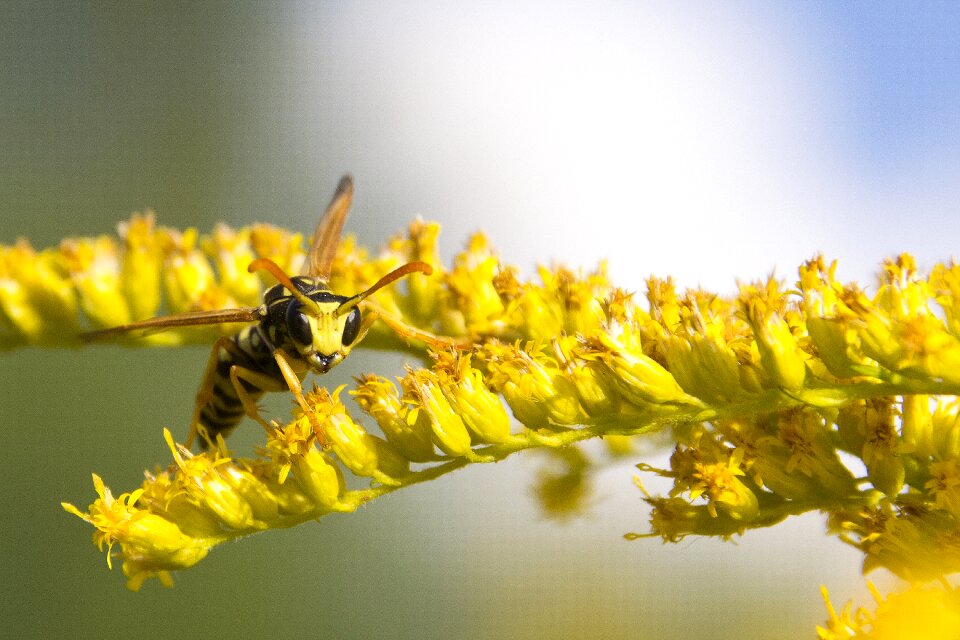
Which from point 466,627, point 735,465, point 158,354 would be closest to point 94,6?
point 158,354

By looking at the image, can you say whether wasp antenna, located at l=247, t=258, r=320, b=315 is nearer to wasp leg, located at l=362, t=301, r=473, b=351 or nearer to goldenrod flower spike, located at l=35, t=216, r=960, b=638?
→ wasp leg, located at l=362, t=301, r=473, b=351

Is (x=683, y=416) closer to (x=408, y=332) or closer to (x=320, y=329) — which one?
(x=408, y=332)

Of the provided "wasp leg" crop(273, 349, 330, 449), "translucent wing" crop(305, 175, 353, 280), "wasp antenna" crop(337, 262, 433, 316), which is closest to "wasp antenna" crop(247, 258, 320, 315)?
"wasp antenna" crop(337, 262, 433, 316)

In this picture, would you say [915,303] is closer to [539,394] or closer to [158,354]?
[539,394]

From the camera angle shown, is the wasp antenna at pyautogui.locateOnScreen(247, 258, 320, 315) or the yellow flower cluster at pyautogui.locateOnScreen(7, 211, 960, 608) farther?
the wasp antenna at pyautogui.locateOnScreen(247, 258, 320, 315)

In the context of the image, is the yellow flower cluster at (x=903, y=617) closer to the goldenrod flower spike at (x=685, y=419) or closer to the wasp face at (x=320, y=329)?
the goldenrod flower spike at (x=685, y=419)

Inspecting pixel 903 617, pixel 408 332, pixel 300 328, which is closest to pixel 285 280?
pixel 300 328

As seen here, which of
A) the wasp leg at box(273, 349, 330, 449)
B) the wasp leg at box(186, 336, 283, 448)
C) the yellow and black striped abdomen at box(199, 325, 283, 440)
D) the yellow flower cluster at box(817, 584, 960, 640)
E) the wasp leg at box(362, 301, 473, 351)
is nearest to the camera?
the yellow flower cluster at box(817, 584, 960, 640)
